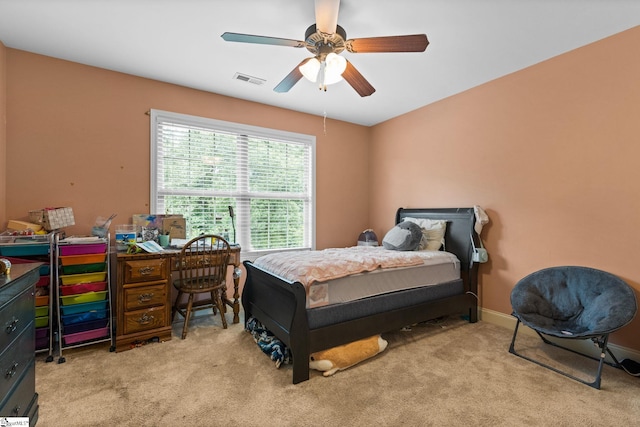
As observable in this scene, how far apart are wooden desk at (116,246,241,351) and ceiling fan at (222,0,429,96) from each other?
1886 millimetres

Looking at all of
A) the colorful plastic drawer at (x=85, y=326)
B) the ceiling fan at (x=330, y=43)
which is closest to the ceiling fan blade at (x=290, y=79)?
the ceiling fan at (x=330, y=43)

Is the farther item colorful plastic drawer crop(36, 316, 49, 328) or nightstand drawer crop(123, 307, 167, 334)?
nightstand drawer crop(123, 307, 167, 334)

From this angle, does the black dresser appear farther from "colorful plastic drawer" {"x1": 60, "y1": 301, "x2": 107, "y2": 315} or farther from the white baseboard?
the white baseboard

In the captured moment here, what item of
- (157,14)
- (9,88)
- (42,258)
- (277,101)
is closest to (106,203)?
(42,258)

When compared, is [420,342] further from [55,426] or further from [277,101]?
[277,101]

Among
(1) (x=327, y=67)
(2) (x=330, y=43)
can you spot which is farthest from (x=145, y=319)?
(2) (x=330, y=43)

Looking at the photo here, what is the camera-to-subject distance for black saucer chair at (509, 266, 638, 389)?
193cm

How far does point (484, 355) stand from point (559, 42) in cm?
267

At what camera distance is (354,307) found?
2.25 metres

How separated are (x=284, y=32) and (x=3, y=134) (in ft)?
8.29

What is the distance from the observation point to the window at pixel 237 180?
3.17m

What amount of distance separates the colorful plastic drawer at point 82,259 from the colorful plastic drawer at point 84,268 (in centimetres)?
3

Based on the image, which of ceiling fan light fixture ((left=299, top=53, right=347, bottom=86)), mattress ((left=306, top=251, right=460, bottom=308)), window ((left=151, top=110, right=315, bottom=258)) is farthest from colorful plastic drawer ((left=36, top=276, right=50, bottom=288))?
ceiling fan light fixture ((left=299, top=53, right=347, bottom=86))

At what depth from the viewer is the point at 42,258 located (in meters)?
2.31
